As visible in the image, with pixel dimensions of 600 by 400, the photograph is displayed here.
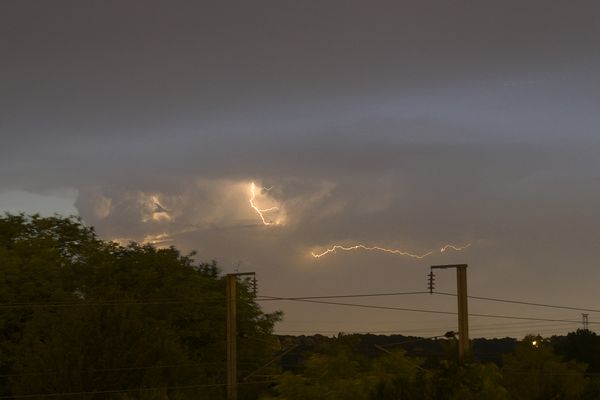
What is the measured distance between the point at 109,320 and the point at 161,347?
3.32 metres

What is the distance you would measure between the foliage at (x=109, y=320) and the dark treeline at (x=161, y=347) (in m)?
0.08

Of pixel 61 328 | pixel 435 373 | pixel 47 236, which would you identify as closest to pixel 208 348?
pixel 47 236

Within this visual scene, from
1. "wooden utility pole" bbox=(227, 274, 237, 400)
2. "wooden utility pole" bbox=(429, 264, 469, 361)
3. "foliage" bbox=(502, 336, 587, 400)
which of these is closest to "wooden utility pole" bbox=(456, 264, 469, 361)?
"wooden utility pole" bbox=(429, 264, 469, 361)

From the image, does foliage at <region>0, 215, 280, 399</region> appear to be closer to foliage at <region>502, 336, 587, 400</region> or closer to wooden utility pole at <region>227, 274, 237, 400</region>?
wooden utility pole at <region>227, 274, 237, 400</region>

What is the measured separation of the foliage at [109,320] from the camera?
46.4 meters

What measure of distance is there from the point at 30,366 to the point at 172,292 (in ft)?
68.2

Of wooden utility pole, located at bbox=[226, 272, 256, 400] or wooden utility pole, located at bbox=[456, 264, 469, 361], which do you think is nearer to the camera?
wooden utility pole, located at bbox=[456, 264, 469, 361]

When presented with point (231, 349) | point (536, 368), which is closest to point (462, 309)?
point (231, 349)

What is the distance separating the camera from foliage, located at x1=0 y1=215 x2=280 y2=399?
4641 centimetres

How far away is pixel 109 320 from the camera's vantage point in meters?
47.6

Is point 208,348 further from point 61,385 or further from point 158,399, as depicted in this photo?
point 158,399

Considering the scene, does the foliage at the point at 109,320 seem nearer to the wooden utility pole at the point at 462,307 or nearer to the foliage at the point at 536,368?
the wooden utility pole at the point at 462,307

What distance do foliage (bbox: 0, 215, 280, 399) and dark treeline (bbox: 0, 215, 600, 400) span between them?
78mm

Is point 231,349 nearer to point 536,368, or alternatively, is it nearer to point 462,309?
point 462,309
